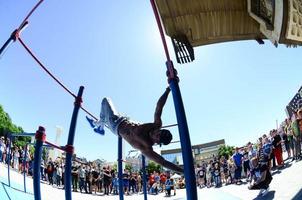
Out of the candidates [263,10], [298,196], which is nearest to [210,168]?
[263,10]

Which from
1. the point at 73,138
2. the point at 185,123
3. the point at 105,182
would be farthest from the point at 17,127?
the point at 185,123

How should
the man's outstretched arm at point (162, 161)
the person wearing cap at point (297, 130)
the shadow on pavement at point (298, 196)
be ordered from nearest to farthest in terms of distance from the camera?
the man's outstretched arm at point (162, 161) → the shadow on pavement at point (298, 196) → the person wearing cap at point (297, 130)

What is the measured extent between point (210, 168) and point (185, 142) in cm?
1261

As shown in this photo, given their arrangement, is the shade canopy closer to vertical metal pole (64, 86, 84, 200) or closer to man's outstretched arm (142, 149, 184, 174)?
vertical metal pole (64, 86, 84, 200)

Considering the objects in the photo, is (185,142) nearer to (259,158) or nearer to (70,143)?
(70,143)

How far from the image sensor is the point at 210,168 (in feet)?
52.0

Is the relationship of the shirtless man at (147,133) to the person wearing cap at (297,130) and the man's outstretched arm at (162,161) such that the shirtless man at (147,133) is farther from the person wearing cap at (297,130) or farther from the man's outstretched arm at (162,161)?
the person wearing cap at (297,130)

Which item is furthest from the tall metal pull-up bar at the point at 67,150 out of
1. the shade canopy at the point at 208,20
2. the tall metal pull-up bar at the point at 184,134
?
the shade canopy at the point at 208,20

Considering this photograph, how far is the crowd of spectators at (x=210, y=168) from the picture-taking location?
10836 mm

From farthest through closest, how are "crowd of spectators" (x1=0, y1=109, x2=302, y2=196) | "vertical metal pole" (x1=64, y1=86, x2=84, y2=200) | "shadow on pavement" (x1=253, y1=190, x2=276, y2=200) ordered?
"crowd of spectators" (x1=0, y1=109, x2=302, y2=196), "shadow on pavement" (x1=253, y1=190, x2=276, y2=200), "vertical metal pole" (x1=64, y1=86, x2=84, y2=200)

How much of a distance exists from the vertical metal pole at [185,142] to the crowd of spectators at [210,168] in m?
5.60

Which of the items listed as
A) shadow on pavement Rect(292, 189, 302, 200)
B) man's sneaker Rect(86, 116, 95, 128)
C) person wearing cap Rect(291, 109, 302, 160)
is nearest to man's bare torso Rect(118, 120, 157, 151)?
man's sneaker Rect(86, 116, 95, 128)

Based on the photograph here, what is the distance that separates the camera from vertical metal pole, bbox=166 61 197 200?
3.68 metres

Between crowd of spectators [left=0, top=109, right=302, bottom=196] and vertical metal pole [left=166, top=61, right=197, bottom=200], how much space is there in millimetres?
5596
